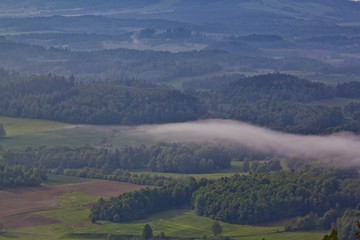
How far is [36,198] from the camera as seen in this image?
65.9 m

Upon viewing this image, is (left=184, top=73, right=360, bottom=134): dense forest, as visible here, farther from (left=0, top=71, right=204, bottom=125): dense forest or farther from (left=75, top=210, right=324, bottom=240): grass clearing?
(left=75, top=210, right=324, bottom=240): grass clearing

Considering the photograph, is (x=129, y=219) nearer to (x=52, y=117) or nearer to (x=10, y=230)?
(x=10, y=230)

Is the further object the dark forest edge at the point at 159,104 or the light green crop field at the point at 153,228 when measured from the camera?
the dark forest edge at the point at 159,104

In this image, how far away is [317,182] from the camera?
67.0 metres

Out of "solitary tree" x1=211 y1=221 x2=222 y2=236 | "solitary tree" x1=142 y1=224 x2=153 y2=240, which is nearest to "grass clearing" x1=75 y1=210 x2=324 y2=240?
"solitary tree" x1=211 y1=221 x2=222 y2=236

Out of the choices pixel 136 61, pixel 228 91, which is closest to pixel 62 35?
pixel 136 61

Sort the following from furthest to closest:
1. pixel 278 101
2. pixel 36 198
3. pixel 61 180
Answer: pixel 278 101, pixel 61 180, pixel 36 198

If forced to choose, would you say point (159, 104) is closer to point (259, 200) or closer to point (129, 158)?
point (129, 158)

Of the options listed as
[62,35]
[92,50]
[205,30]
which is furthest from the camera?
[205,30]

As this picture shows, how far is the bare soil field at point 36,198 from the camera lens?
60.7 m

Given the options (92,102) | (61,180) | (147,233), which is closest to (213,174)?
(61,180)

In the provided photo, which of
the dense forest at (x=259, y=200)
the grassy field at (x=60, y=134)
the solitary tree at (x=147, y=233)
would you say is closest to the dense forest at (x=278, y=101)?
the grassy field at (x=60, y=134)

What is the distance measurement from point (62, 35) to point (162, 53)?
2357cm

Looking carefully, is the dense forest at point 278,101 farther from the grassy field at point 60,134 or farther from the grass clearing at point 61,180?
the grass clearing at point 61,180
